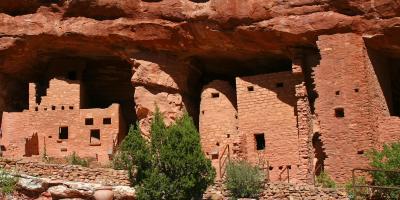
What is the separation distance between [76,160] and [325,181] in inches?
288

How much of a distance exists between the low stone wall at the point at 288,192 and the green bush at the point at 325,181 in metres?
1.10

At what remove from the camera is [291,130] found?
23.2 metres

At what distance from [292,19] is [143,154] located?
19.4 feet

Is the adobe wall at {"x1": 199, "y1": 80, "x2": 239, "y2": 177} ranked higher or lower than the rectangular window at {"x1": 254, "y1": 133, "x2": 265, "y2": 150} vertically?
higher

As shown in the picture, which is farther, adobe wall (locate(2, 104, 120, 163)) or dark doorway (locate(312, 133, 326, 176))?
adobe wall (locate(2, 104, 120, 163))

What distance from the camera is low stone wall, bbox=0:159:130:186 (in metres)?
20.2

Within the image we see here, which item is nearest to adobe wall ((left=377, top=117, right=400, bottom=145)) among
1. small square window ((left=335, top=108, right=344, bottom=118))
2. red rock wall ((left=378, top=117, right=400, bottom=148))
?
red rock wall ((left=378, top=117, right=400, bottom=148))

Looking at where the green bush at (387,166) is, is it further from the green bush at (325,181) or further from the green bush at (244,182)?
the green bush at (244,182)

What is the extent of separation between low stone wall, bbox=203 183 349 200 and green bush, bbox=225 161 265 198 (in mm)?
196

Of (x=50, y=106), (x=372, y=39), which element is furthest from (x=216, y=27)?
(x=50, y=106)

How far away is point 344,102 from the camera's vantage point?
2208 centimetres

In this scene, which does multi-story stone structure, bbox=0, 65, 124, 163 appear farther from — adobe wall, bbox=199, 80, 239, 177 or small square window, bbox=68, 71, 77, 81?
adobe wall, bbox=199, 80, 239, 177

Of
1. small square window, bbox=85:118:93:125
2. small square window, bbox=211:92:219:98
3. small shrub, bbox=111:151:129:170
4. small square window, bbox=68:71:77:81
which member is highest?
small square window, bbox=68:71:77:81

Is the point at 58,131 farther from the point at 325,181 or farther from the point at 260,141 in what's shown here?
the point at 325,181
